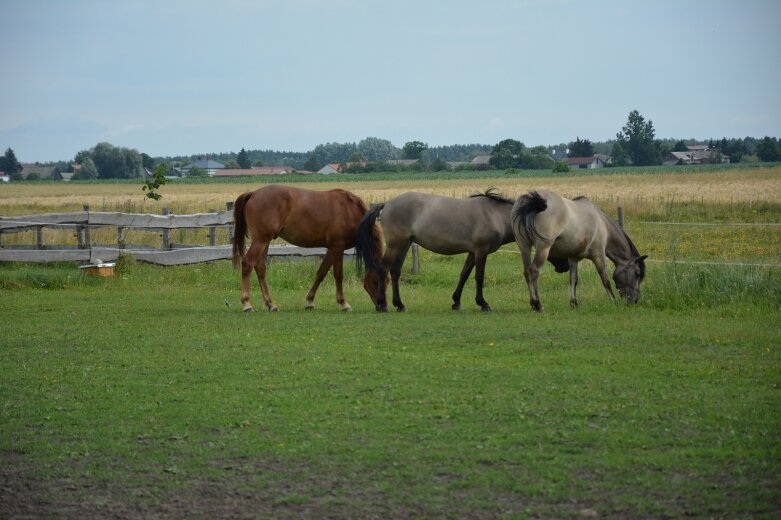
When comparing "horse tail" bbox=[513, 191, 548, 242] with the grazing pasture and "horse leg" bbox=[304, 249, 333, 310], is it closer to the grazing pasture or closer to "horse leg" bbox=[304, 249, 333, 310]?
the grazing pasture

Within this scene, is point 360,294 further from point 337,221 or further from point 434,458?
point 434,458

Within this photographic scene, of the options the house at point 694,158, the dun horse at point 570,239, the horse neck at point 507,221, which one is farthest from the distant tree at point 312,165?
the dun horse at point 570,239

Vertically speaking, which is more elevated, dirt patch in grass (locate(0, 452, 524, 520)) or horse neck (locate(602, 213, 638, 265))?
horse neck (locate(602, 213, 638, 265))

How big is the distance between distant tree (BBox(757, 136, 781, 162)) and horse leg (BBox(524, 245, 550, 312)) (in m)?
105

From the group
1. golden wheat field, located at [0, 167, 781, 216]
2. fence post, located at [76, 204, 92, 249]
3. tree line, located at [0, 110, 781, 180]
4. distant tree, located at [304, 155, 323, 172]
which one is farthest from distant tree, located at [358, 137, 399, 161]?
fence post, located at [76, 204, 92, 249]

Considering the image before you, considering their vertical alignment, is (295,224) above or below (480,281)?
above

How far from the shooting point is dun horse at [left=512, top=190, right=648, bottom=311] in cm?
1267

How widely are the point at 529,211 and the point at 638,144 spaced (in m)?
111

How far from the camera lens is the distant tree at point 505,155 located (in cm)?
10878

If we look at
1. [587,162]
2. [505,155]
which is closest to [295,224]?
[505,155]

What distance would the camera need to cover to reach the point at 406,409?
718 centimetres

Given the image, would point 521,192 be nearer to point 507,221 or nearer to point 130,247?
point 130,247

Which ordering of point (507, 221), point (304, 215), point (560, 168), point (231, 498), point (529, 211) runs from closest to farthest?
point (231, 498) < point (529, 211) < point (507, 221) < point (304, 215) < point (560, 168)

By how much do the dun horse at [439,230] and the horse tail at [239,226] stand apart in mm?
1766
